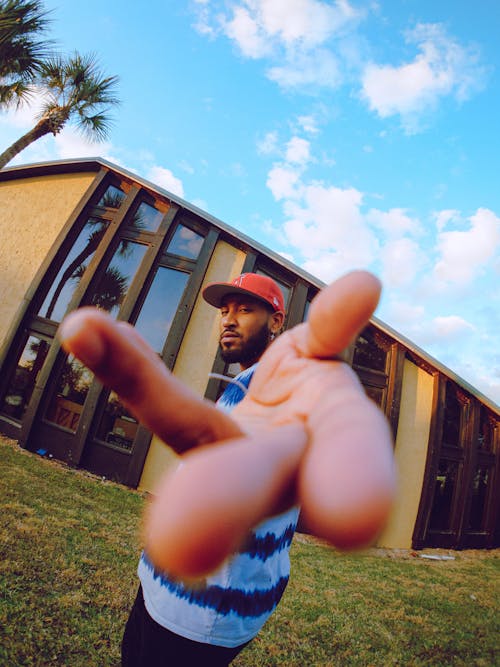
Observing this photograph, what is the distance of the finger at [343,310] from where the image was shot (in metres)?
0.56

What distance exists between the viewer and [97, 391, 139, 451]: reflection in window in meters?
7.81

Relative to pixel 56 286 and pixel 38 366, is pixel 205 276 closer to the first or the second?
pixel 56 286

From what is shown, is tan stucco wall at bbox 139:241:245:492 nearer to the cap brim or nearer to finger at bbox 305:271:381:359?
the cap brim

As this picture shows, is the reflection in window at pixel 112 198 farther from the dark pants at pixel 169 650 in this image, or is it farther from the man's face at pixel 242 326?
the dark pants at pixel 169 650

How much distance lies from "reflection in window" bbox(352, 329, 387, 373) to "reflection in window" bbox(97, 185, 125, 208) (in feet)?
25.6

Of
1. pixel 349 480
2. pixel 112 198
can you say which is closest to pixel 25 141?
pixel 112 198

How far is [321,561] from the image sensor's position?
6043mm

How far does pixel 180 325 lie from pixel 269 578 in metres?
7.13

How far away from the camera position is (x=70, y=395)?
8375 millimetres

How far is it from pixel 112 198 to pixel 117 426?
6.52m

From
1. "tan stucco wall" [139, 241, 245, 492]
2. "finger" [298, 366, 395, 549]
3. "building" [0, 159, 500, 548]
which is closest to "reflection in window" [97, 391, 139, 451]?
"building" [0, 159, 500, 548]

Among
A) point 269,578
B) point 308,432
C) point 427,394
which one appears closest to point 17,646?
point 269,578

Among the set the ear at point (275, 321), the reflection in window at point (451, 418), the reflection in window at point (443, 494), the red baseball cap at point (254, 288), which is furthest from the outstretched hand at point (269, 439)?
the reflection in window at point (451, 418)

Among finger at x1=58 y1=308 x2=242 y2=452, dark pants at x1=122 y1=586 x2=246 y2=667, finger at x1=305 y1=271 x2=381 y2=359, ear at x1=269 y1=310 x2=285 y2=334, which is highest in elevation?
ear at x1=269 y1=310 x2=285 y2=334
